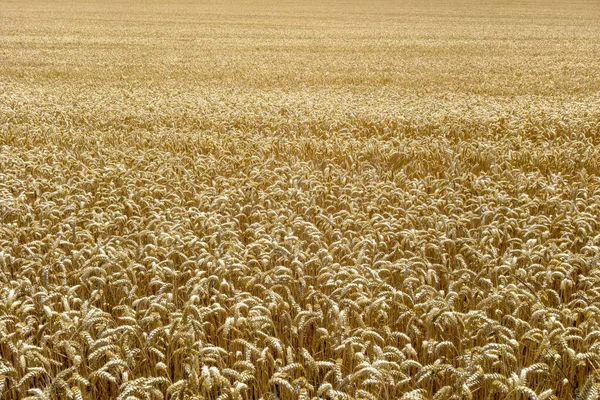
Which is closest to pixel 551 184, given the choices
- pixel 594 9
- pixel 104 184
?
pixel 104 184

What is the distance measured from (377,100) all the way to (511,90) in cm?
356

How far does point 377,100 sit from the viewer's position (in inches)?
476

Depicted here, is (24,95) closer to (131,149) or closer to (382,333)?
(131,149)

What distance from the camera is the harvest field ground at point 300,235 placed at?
317 centimetres

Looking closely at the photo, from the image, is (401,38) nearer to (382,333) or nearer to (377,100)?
(377,100)

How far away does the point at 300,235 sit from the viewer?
16.4 ft

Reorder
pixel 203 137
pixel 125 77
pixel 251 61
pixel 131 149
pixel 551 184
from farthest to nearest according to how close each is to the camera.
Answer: pixel 251 61
pixel 125 77
pixel 203 137
pixel 131 149
pixel 551 184

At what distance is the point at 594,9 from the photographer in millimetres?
48875

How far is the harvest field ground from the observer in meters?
3.17

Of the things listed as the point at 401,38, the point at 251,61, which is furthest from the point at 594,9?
the point at 251,61

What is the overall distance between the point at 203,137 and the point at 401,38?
22.0 m

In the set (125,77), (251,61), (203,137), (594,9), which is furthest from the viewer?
(594,9)

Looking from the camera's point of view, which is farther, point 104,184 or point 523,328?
point 104,184

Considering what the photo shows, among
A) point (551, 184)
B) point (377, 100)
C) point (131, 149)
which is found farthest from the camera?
point (377, 100)
